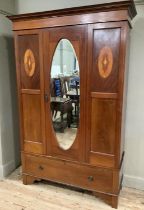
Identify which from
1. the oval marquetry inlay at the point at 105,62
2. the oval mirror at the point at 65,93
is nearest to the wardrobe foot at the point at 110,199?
the oval mirror at the point at 65,93

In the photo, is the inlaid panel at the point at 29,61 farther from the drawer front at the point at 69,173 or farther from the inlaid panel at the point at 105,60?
the drawer front at the point at 69,173

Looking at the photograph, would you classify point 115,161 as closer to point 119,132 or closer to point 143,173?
point 119,132

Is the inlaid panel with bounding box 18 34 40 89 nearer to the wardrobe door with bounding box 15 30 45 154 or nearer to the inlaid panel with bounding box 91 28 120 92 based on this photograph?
the wardrobe door with bounding box 15 30 45 154

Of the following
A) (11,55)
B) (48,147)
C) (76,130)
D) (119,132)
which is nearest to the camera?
(119,132)

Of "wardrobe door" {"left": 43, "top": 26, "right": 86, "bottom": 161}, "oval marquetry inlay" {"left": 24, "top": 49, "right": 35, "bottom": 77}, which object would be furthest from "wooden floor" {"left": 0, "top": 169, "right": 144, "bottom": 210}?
"oval marquetry inlay" {"left": 24, "top": 49, "right": 35, "bottom": 77}

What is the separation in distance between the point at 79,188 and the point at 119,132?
35.5 inches

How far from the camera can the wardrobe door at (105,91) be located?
69.7 inches

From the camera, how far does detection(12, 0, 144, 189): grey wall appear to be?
211 centimetres

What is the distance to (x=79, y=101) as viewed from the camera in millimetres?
2008

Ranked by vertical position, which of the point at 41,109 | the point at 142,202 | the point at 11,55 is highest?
the point at 11,55

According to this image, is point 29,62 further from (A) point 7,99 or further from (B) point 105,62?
(B) point 105,62

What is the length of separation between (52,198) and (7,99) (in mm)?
1305

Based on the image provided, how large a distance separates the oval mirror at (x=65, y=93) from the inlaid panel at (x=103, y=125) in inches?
7.3

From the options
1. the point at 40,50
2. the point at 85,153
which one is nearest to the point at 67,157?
the point at 85,153
